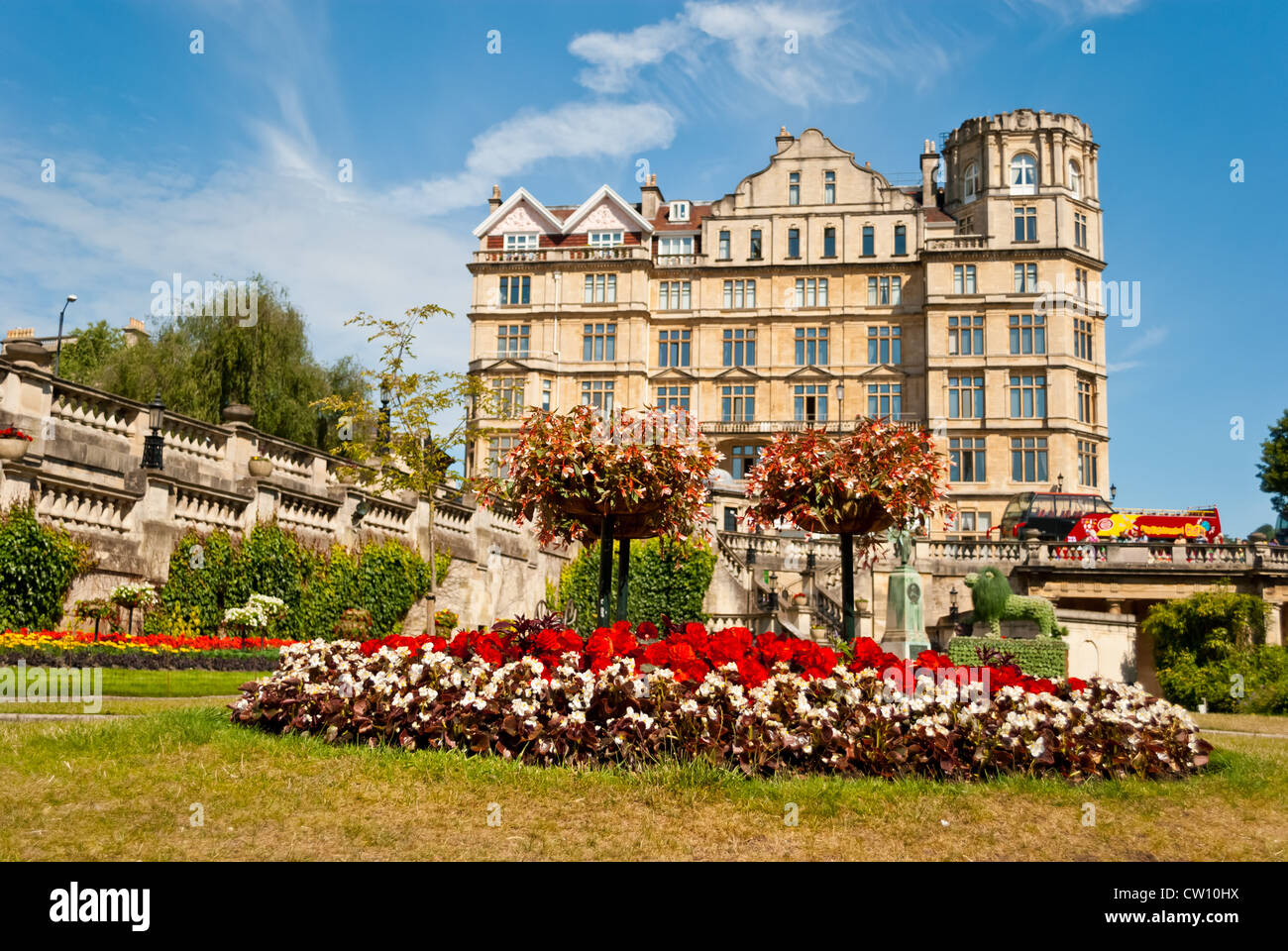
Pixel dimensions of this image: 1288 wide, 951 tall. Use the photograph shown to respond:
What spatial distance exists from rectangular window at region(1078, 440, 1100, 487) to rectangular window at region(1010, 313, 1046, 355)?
18.7 feet

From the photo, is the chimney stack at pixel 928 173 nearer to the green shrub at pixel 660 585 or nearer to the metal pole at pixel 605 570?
the green shrub at pixel 660 585

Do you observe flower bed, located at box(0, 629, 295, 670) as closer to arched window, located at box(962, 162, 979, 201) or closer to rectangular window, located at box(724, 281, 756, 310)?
rectangular window, located at box(724, 281, 756, 310)

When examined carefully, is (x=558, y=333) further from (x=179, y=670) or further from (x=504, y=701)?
(x=504, y=701)

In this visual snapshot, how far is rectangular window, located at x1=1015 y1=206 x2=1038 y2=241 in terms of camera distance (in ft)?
192

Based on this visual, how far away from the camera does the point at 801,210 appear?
60281 mm

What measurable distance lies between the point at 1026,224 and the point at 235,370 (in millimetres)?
42351

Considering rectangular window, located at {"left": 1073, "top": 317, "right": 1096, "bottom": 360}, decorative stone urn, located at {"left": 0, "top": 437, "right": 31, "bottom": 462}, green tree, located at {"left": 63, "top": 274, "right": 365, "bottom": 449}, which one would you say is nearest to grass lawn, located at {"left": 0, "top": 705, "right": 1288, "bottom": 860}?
decorative stone urn, located at {"left": 0, "top": 437, "right": 31, "bottom": 462}

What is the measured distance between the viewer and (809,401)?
59312mm

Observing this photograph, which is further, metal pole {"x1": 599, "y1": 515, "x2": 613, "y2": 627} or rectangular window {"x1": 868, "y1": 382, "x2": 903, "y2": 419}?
rectangular window {"x1": 868, "y1": 382, "x2": 903, "y2": 419}

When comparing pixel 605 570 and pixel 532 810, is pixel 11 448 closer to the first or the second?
pixel 605 570

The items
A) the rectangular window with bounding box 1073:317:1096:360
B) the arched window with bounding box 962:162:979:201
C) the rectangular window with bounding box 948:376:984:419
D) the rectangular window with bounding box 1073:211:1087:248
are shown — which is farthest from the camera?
the arched window with bounding box 962:162:979:201

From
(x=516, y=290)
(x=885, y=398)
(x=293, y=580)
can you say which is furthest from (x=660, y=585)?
(x=516, y=290)

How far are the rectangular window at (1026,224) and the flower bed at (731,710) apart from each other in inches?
2118

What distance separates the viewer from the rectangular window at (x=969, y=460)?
56656mm
